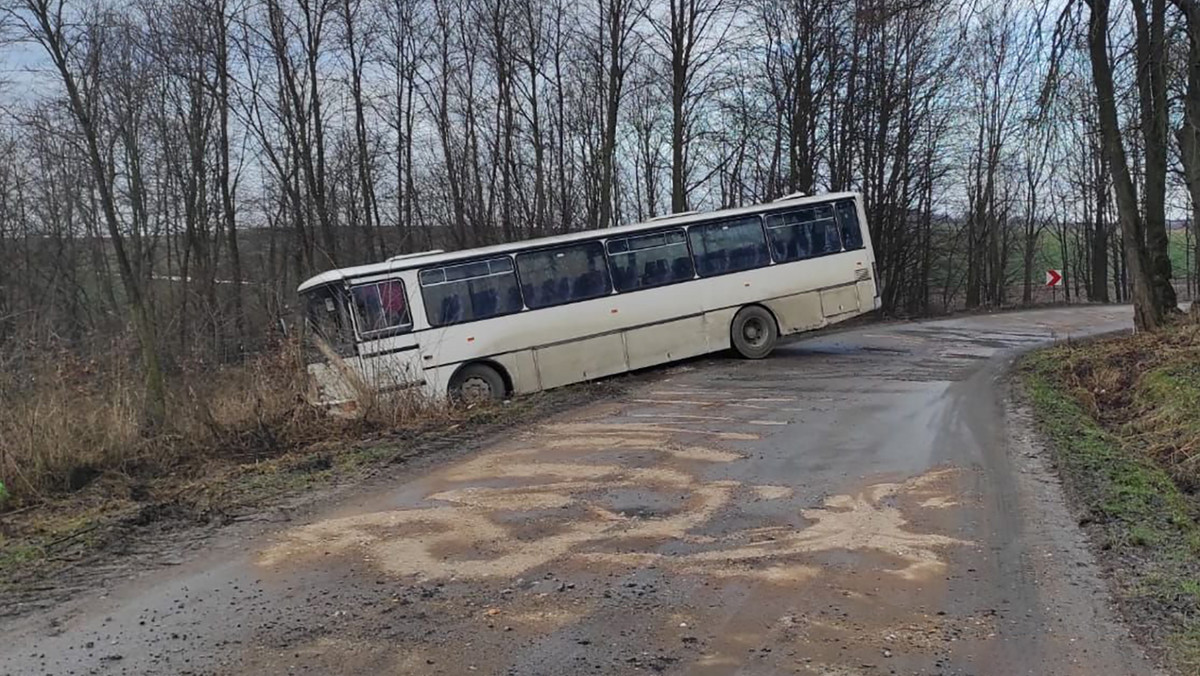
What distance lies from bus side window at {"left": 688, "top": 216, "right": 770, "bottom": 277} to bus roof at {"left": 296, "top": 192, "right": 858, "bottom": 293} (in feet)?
0.72

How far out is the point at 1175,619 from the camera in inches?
184

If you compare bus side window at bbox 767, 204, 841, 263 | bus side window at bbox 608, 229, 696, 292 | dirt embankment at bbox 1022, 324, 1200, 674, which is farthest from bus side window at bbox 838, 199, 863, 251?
dirt embankment at bbox 1022, 324, 1200, 674

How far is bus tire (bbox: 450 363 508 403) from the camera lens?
1535 cm

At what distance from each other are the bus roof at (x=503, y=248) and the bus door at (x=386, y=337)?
299mm

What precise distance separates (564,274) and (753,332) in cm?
406

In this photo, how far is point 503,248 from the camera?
54.1ft

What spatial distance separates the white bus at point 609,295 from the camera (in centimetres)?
1535

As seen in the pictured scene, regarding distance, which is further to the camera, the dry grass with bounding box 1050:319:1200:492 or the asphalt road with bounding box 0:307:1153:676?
the dry grass with bounding box 1050:319:1200:492

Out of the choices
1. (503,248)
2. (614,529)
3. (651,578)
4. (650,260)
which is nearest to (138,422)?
(614,529)

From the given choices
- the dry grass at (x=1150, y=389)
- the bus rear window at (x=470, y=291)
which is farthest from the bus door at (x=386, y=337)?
the dry grass at (x=1150, y=389)

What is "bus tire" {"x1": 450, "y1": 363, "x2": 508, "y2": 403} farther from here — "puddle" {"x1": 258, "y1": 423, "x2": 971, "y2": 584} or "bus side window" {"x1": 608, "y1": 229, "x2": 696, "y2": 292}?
"puddle" {"x1": 258, "y1": 423, "x2": 971, "y2": 584}

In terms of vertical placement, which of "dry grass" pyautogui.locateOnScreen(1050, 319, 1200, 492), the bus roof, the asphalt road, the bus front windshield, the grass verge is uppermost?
the bus roof

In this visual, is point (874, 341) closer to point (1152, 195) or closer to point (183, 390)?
point (1152, 195)

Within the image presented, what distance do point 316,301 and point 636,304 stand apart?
5958 mm
